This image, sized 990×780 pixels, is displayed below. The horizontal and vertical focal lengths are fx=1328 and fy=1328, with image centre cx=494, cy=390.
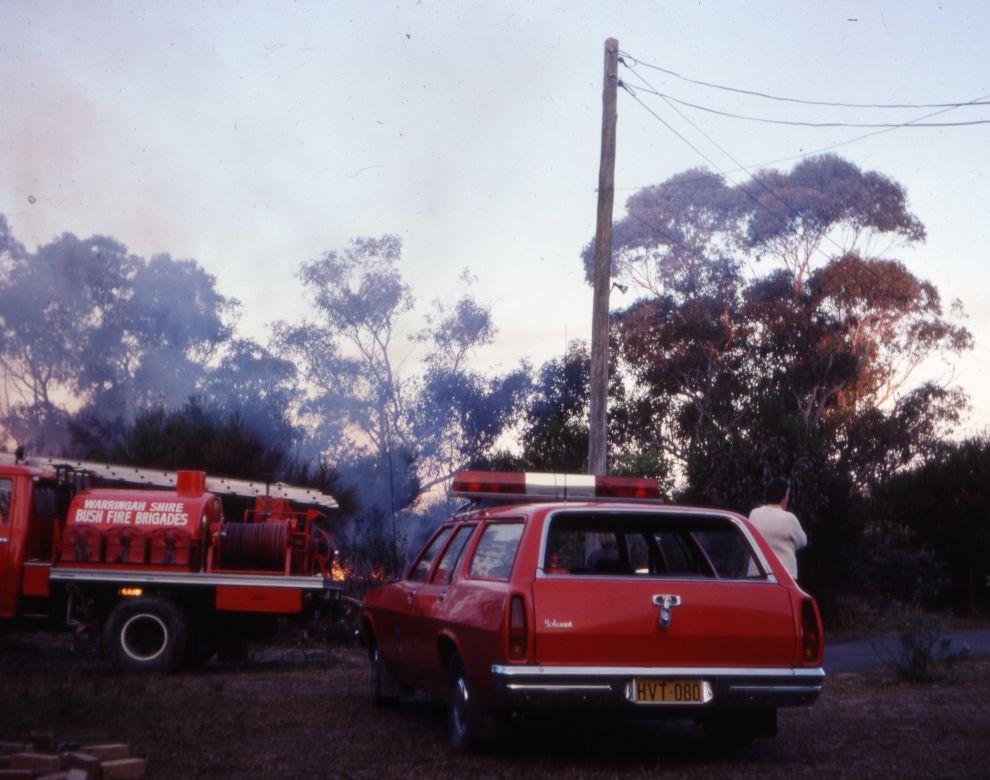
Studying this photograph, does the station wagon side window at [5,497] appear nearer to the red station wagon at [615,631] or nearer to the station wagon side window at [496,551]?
the red station wagon at [615,631]

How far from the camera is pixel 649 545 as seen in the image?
8.42 m

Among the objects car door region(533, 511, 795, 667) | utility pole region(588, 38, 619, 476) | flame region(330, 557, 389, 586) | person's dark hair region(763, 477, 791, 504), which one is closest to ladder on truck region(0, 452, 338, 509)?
flame region(330, 557, 389, 586)

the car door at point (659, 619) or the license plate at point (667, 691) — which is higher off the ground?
the car door at point (659, 619)

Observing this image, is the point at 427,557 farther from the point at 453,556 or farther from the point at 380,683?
the point at 380,683

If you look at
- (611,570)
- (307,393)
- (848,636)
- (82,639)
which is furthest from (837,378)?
(611,570)

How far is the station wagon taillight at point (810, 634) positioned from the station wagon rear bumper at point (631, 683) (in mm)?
84

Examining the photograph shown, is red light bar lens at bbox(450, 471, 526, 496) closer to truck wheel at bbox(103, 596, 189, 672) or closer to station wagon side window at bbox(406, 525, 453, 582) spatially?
station wagon side window at bbox(406, 525, 453, 582)

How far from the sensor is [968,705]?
9.57 m

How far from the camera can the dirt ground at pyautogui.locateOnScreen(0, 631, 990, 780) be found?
6.90m

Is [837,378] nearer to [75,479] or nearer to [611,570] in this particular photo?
[75,479]

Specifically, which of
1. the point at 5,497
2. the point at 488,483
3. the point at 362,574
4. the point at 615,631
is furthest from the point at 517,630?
the point at 362,574

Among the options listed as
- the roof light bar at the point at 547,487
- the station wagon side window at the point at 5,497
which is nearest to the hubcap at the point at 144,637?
the station wagon side window at the point at 5,497

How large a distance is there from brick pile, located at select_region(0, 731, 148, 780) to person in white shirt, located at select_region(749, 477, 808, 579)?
5097 millimetres

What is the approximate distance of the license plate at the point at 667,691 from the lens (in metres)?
6.66
